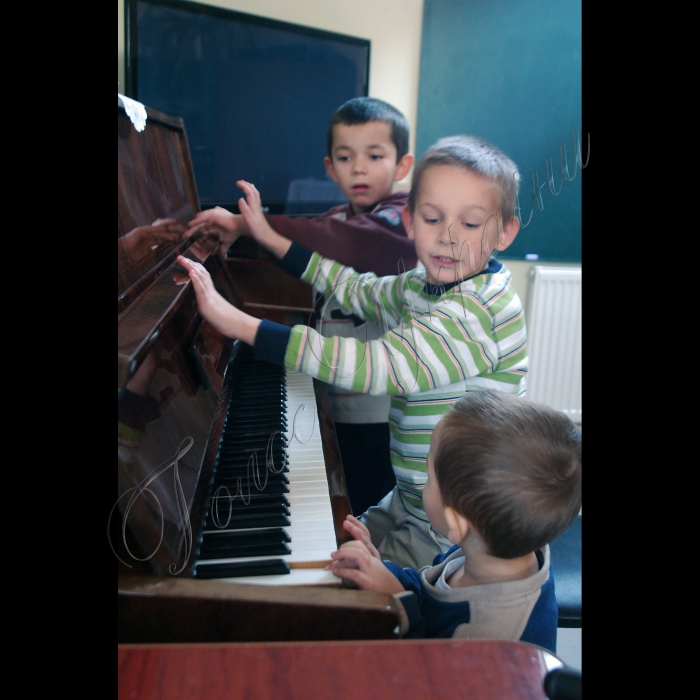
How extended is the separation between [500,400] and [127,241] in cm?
43

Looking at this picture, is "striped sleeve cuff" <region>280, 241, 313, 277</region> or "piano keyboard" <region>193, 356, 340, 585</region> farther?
"striped sleeve cuff" <region>280, 241, 313, 277</region>

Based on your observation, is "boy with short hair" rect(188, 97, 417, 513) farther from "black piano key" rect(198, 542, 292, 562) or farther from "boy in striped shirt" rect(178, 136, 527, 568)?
"black piano key" rect(198, 542, 292, 562)

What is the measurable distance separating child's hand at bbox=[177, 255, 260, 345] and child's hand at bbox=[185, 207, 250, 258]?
0.31 feet

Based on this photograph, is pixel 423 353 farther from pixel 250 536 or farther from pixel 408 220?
pixel 250 536

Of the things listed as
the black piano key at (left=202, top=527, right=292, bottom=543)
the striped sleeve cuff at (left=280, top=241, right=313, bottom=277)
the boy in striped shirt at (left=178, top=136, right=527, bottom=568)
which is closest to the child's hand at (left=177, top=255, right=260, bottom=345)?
the boy in striped shirt at (left=178, top=136, right=527, bottom=568)

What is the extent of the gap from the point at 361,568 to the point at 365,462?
0.63 ft

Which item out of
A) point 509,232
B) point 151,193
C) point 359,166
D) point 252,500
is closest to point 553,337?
point 509,232

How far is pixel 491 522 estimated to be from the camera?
1.81ft

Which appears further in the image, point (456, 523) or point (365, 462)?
→ point (365, 462)

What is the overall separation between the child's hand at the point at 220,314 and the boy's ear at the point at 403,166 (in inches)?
9.2

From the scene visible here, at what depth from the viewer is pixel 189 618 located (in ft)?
1.59

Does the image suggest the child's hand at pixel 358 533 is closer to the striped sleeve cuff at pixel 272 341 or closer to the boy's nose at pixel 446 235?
the striped sleeve cuff at pixel 272 341

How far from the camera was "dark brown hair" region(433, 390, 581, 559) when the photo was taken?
1.74 ft
